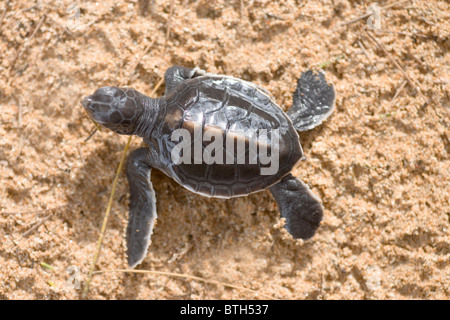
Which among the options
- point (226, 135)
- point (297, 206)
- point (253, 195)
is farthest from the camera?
point (253, 195)

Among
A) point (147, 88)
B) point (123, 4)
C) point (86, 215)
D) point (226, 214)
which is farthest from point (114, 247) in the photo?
point (123, 4)

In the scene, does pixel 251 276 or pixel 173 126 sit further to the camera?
pixel 251 276

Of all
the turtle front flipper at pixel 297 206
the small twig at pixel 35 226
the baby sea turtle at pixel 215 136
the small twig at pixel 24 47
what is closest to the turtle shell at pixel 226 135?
the baby sea turtle at pixel 215 136

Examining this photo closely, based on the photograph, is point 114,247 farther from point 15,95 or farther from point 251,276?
point 15,95

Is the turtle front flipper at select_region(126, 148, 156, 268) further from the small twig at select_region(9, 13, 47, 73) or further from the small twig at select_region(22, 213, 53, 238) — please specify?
the small twig at select_region(9, 13, 47, 73)

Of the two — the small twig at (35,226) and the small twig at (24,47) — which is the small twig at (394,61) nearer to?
the small twig at (24,47)

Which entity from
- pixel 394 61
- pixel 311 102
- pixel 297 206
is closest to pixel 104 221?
pixel 297 206

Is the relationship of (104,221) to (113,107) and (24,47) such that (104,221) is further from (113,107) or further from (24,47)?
(24,47)
